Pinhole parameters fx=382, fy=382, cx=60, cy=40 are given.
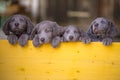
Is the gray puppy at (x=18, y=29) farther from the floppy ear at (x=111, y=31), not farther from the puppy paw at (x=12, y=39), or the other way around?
the floppy ear at (x=111, y=31)

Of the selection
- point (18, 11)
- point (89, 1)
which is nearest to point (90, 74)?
point (18, 11)

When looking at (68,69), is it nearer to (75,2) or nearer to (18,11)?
(18,11)

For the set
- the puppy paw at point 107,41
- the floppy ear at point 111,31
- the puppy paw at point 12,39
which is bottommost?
the puppy paw at point 107,41

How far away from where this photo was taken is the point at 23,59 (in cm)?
363

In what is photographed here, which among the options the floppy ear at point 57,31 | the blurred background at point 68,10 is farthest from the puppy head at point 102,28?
the blurred background at point 68,10

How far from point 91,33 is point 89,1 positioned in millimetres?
5493

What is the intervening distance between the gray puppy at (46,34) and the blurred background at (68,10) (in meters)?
4.22

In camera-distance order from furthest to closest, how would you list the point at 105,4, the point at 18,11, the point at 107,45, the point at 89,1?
the point at 89,1, the point at 105,4, the point at 18,11, the point at 107,45

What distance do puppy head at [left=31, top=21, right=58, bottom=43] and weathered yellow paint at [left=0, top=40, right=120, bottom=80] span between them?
11 centimetres

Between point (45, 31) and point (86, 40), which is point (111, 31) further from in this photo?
point (45, 31)

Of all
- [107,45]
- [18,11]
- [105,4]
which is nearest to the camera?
[107,45]

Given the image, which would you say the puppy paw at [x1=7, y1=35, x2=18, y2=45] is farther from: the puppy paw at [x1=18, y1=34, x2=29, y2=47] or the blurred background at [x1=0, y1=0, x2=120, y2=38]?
the blurred background at [x1=0, y1=0, x2=120, y2=38]

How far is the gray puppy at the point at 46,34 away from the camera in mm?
3480

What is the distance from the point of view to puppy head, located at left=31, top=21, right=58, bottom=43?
3471 millimetres
